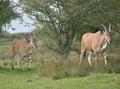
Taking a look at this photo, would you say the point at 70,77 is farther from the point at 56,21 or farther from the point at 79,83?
the point at 56,21

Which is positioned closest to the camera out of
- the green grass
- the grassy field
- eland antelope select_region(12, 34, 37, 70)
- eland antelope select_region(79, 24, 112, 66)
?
the green grass

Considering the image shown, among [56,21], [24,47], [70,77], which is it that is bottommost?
[70,77]

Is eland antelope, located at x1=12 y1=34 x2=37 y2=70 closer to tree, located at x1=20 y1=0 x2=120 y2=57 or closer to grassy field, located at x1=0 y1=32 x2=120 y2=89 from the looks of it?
tree, located at x1=20 y1=0 x2=120 y2=57

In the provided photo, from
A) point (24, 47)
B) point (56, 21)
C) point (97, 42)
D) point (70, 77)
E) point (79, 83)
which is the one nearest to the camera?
point (79, 83)

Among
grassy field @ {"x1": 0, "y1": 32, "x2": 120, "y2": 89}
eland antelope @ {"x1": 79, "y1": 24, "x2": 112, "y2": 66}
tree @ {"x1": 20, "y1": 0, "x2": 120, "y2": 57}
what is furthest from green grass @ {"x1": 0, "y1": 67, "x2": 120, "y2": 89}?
tree @ {"x1": 20, "y1": 0, "x2": 120, "y2": 57}

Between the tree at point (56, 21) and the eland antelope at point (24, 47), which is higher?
the tree at point (56, 21)

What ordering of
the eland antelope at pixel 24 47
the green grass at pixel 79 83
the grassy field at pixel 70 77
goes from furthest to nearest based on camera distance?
the eland antelope at pixel 24 47 → the grassy field at pixel 70 77 → the green grass at pixel 79 83

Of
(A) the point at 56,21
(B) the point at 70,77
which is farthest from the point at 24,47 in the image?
(B) the point at 70,77

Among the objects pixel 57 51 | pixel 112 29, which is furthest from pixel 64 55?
pixel 112 29

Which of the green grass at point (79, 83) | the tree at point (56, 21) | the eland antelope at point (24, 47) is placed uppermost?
the tree at point (56, 21)

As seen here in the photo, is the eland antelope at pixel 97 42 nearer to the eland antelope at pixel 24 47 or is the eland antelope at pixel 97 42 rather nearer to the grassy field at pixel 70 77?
the grassy field at pixel 70 77

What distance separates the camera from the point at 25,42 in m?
24.0

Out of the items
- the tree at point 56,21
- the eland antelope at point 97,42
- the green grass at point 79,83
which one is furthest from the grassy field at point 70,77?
the tree at point 56,21

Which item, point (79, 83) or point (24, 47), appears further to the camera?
point (24, 47)
